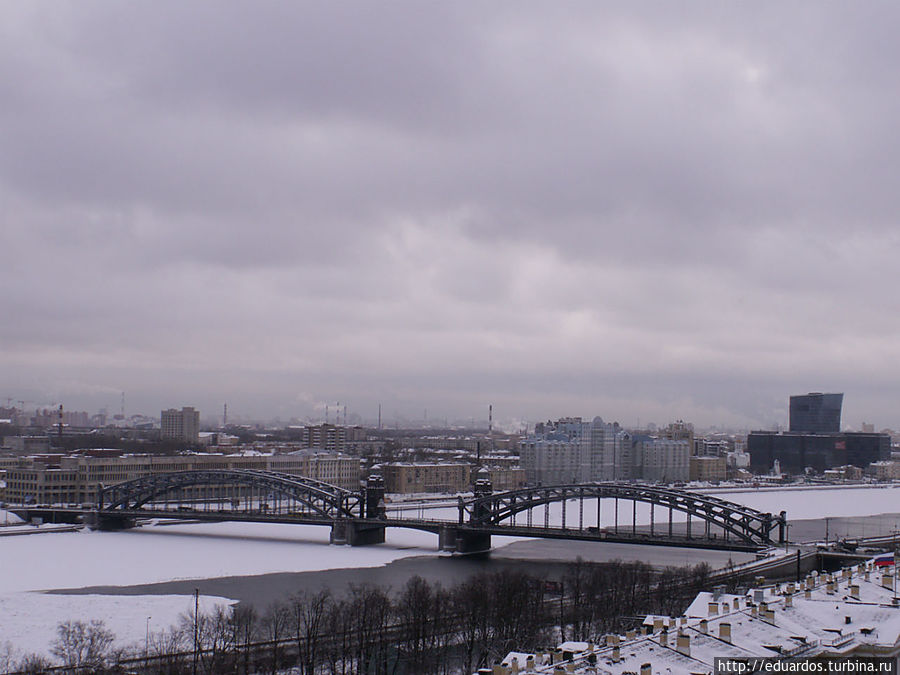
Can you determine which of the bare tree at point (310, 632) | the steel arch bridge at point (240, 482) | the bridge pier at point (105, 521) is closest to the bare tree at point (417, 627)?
the bare tree at point (310, 632)

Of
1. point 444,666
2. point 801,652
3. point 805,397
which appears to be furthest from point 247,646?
point 805,397

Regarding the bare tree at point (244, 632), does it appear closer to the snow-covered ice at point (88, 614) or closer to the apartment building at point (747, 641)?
the snow-covered ice at point (88, 614)

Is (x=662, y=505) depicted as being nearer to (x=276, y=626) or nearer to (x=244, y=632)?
(x=244, y=632)

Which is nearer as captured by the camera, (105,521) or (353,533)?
(353,533)

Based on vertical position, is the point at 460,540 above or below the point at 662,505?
below

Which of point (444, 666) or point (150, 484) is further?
point (150, 484)

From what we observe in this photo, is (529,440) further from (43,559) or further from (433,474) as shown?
(43,559)

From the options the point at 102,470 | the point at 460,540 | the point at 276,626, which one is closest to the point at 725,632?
the point at 276,626
